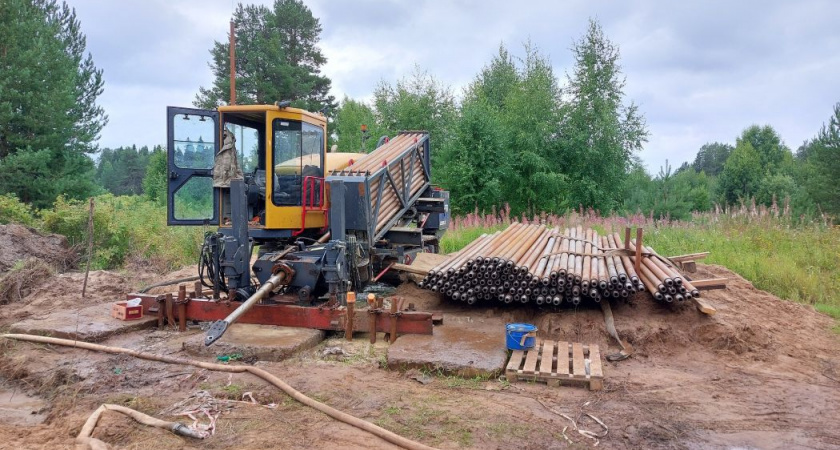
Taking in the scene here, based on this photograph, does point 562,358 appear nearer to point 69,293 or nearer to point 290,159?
point 290,159

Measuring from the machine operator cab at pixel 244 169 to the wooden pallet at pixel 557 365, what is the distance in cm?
369

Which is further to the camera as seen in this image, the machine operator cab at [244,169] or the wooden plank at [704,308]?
the machine operator cab at [244,169]

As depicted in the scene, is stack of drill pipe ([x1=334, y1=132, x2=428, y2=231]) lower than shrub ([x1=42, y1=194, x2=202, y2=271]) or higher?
higher

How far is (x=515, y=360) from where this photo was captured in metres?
6.05

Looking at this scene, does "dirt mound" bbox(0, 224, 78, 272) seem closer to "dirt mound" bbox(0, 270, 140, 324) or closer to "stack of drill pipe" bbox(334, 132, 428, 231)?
"dirt mound" bbox(0, 270, 140, 324)

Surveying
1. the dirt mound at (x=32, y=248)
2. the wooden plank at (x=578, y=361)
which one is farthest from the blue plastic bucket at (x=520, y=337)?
the dirt mound at (x=32, y=248)

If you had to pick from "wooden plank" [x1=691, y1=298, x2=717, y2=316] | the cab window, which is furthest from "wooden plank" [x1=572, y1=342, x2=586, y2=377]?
the cab window

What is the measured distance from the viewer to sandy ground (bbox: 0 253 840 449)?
4.45m

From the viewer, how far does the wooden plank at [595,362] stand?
5698 mm

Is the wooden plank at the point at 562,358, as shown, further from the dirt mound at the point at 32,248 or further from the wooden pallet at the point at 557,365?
the dirt mound at the point at 32,248

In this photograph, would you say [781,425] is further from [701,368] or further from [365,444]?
[365,444]

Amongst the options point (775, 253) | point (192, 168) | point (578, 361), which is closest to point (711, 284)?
point (578, 361)

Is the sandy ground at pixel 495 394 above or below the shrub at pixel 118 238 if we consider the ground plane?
below

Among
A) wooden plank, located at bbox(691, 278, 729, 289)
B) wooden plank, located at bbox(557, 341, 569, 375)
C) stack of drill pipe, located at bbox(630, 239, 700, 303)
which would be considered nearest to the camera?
wooden plank, located at bbox(557, 341, 569, 375)
